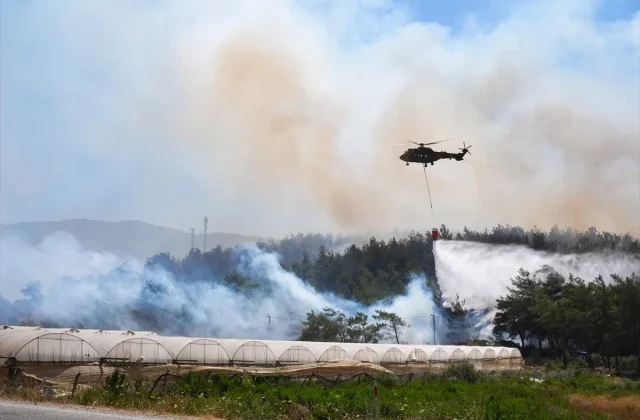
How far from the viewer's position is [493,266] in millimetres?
103188

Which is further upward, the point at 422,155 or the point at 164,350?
the point at 422,155

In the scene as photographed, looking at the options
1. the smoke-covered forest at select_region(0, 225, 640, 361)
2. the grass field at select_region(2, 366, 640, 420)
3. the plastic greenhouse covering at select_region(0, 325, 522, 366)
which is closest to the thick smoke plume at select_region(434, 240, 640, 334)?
the smoke-covered forest at select_region(0, 225, 640, 361)

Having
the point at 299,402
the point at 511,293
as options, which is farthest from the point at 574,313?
the point at 299,402

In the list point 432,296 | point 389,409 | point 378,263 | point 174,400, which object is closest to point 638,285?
point 432,296

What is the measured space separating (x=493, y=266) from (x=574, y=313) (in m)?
23.3

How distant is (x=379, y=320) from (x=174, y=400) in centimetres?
6637

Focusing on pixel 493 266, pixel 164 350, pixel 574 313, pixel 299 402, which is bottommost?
pixel 299 402

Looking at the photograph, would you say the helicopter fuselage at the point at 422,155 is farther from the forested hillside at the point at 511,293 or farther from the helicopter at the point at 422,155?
the forested hillside at the point at 511,293

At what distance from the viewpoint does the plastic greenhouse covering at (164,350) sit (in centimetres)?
3900

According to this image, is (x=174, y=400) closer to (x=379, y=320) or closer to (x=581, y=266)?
(x=379, y=320)

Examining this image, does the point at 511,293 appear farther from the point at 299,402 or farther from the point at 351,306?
the point at 299,402

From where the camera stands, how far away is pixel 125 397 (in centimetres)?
2725

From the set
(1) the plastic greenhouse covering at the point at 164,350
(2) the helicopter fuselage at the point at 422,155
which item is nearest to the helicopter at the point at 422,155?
(2) the helicopter fuselage at the point at 422,155

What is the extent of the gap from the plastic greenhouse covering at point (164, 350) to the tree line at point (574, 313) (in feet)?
74.8
